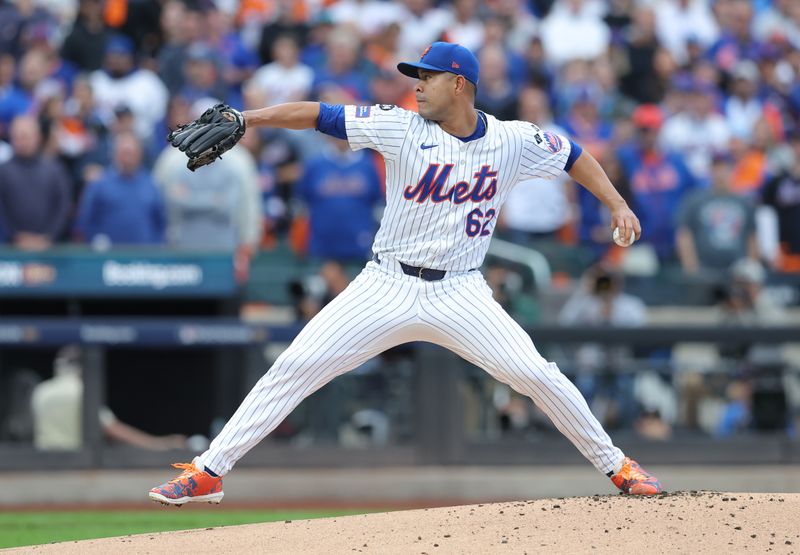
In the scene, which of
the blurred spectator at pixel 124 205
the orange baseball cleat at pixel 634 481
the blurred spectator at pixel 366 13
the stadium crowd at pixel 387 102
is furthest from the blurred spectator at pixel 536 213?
the orange baseball cleat at pixel 634 481

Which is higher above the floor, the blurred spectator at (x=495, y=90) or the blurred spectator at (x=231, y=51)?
the blurred spectator at (x=231, y=51)

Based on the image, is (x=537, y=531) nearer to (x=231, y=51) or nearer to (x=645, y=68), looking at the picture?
(x=231, y=51)

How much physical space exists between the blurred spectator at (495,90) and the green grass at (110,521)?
4533mm

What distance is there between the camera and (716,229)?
12.1 metres

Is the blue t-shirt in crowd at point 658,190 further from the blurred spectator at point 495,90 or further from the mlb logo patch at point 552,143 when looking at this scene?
the mlb logo patch at point 552,143

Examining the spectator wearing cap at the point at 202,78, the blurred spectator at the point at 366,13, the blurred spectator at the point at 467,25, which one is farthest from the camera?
the blurred spectator at the point at 366,13

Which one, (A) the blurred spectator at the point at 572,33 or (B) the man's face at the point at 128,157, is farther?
(A) the blurred spectator at the point at 572,33

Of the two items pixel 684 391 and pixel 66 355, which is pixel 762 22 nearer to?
pixel 684 391

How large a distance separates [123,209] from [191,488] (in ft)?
17.2

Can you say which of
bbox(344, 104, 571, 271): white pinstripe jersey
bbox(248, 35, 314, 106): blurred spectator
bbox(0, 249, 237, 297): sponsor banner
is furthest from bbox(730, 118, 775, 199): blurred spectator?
bbox(344, 104, 571, 271): white pinstripe jersey

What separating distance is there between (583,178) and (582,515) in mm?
1540

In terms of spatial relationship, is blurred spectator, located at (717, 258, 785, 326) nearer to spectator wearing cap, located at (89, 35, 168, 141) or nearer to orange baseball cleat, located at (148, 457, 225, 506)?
spectator wearing cap, located at (89, 35, 168, 141)

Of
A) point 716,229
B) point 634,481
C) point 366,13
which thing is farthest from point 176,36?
point 634,481

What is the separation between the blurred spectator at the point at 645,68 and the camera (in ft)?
47.9
